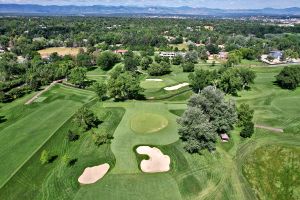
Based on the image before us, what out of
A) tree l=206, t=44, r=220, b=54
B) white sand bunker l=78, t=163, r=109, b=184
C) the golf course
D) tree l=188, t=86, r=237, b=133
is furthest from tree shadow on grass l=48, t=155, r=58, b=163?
tree l=206, t=44, r=220, b=54

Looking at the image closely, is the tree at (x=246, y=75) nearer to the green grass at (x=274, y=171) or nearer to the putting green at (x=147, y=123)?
the putting green at (x=147, y=123)

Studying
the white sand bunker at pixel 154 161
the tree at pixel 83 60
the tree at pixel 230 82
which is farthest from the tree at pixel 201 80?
the tree at pixel 83 60

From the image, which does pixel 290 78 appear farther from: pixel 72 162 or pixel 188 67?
pixel 72 162

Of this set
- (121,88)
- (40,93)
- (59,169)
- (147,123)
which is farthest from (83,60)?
(59,169)

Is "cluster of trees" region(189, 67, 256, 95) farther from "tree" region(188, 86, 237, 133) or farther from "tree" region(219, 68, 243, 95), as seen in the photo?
"tree" region(188, 86, 237, 133)

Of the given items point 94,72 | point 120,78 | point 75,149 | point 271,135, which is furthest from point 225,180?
point 94,72

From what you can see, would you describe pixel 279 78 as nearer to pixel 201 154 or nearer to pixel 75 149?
pixel 201 154

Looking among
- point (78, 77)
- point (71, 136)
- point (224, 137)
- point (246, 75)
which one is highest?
point (246, 75)
